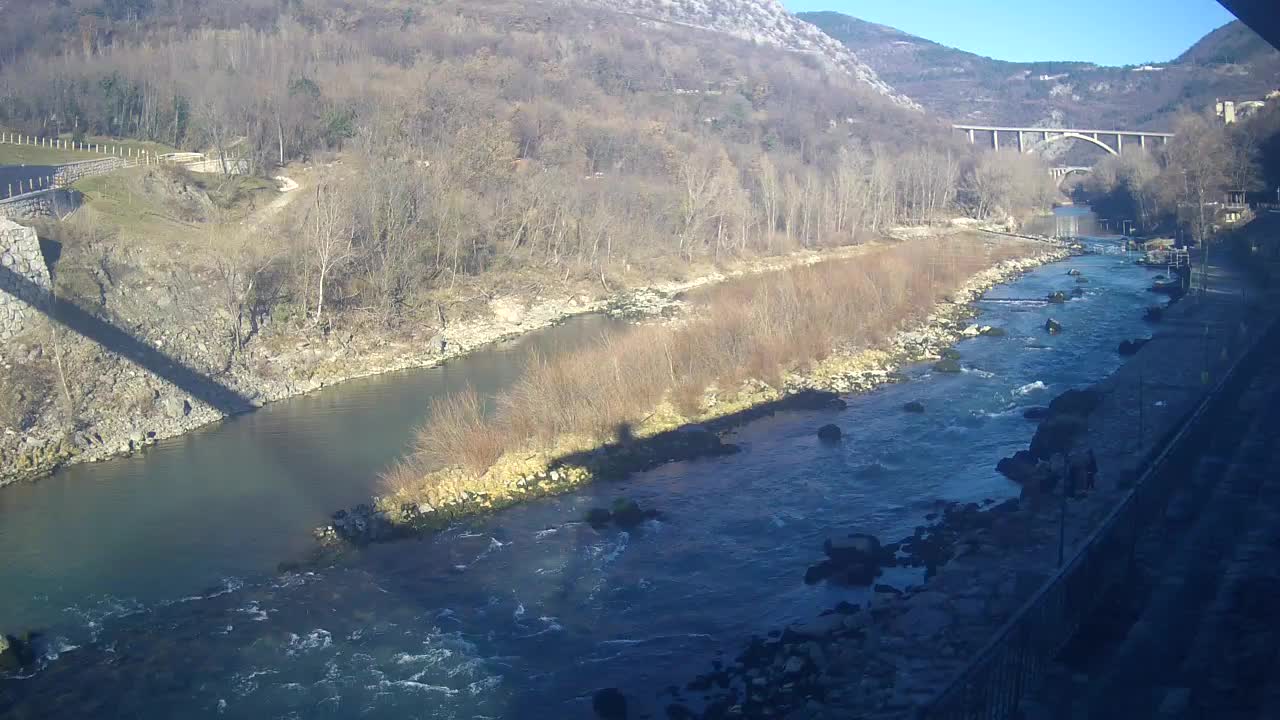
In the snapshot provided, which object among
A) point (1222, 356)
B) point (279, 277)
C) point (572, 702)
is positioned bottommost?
point (572, 702)

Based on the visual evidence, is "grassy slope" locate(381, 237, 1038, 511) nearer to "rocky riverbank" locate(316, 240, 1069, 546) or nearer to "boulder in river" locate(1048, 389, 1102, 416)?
"rocky riverbank" locate(316, 240, 1069, 546)

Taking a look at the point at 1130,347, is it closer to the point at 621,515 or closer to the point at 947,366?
the point at 947,366

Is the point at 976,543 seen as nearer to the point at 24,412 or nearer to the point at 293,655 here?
the point at 293,655

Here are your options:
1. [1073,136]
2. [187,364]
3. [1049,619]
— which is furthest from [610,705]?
[1073,136]

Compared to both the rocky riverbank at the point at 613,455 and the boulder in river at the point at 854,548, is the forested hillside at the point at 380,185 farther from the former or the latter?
the boulder in river at the point at 854,548

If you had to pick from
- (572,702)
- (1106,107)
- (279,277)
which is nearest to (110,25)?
(279,277)

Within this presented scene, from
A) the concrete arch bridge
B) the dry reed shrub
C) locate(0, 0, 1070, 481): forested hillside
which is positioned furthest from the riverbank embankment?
the concrete arch bridge
